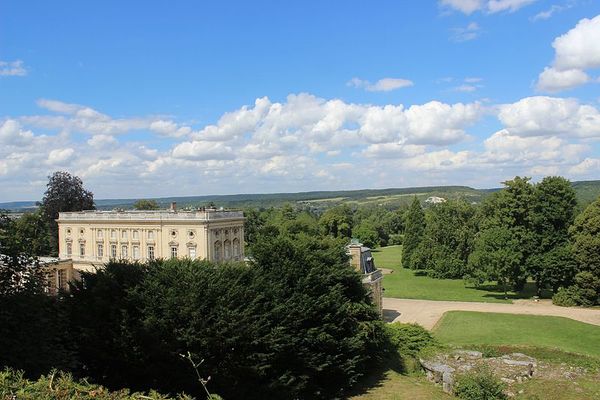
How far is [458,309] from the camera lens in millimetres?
46250

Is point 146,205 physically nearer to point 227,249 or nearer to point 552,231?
point 227,249

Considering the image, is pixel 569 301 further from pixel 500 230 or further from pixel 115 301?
pixel 115 301

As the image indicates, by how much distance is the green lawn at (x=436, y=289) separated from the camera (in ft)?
174

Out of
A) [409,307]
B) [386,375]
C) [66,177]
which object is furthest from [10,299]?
[66,177]

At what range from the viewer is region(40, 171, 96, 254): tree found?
64.8 metres

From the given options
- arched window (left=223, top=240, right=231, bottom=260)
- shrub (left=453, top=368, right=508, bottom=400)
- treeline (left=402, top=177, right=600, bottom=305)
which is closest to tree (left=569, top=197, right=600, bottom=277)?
treeline (left=402, top=177, right=600, bottom=305)

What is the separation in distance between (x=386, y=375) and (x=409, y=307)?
21.2 metres

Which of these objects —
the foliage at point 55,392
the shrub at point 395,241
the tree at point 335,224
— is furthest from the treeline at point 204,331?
the shrub at point 395,241

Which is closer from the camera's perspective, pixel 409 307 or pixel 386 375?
pixel 386 375

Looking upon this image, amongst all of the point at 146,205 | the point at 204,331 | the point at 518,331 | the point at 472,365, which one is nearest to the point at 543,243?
the point at 518,331

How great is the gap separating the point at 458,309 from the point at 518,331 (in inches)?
374

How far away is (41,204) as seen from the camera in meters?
65.8

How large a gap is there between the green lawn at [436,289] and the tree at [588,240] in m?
7.85

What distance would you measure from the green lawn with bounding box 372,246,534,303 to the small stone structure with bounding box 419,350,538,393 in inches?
877
